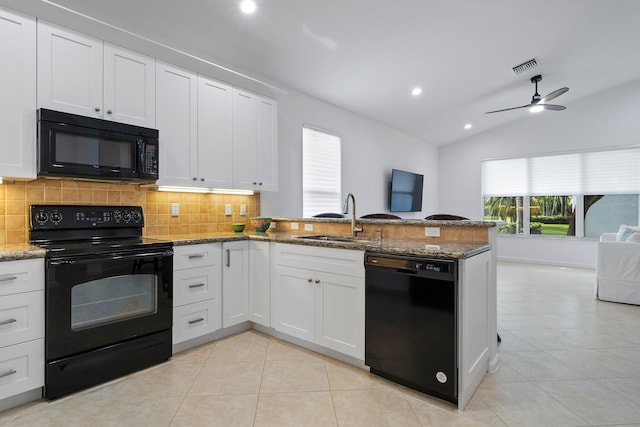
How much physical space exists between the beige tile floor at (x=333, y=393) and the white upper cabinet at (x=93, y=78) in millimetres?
1878

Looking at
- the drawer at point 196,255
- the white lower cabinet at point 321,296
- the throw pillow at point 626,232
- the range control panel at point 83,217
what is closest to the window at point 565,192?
the throw pillow at point 626,232

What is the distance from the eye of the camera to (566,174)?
682 centimetres

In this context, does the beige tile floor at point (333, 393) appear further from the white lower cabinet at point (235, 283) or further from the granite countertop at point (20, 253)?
the granite countertop at point (20, 253)

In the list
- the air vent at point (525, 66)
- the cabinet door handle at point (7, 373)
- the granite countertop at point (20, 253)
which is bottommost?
the cabinet door handle at point (7, 373)

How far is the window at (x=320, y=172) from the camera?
15.0ft

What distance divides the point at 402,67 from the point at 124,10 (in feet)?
9.85

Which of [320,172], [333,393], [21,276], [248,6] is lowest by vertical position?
[333,393]

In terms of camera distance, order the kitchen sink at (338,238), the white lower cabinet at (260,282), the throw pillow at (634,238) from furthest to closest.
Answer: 1. the throw pillow at (634,238)
2. the white lower cabinet at (260,282)
3. the kitchen sink at (338,238)

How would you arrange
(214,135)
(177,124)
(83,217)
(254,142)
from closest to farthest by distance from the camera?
(83,217) < (177,124) < (214,135) < (254,142)

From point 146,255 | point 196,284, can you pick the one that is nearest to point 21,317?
point 146,255

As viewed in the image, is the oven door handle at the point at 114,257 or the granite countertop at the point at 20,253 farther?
the oven door handle at the point at 114,257

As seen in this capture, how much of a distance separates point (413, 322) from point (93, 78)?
107 inches

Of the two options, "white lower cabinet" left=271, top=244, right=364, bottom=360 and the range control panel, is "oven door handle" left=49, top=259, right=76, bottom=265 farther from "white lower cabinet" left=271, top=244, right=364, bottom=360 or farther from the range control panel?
"white lower cabinet" left=271, top=244, right=364, bottom=360

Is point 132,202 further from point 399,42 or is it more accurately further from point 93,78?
point 399,42
